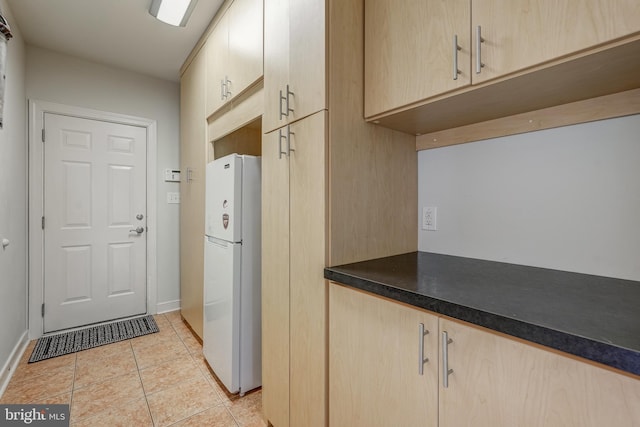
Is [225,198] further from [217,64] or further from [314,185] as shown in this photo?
[217,64]

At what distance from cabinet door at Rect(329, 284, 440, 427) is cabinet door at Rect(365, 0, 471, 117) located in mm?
757

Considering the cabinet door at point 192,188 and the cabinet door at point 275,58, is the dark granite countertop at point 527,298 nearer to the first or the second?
the cabinet door at point 275,58

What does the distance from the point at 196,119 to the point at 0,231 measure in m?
1.53

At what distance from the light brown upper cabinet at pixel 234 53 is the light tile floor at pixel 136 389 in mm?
1892

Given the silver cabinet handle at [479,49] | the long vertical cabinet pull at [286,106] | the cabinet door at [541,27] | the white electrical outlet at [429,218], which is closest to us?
the cabinet door at [541,27]

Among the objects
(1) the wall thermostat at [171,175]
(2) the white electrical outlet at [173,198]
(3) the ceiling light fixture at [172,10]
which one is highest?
(3) the ceiling light fixture at [172,10]

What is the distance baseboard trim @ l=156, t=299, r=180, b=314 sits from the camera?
10.5 feet

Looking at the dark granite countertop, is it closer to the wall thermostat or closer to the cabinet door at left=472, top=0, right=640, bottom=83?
the cabinet door at left=472, top=0, right=640, bottom=83

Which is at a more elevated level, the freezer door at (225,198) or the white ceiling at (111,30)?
the white ceiling at (111,30)

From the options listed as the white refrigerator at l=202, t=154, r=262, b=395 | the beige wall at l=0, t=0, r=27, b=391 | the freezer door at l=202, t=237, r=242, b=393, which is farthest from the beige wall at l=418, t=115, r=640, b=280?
the beige wall at l=0, t=0, r=27, b=391

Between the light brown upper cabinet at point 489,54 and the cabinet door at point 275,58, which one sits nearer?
the light brown upper cabinet at point 489,54

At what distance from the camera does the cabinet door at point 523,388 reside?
1.87 ft

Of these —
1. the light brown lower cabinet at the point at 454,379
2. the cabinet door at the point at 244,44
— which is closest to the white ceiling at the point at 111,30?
the cabinet door at the point at 244,44

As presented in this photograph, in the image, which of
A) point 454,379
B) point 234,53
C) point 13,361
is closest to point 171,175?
point 234,53
